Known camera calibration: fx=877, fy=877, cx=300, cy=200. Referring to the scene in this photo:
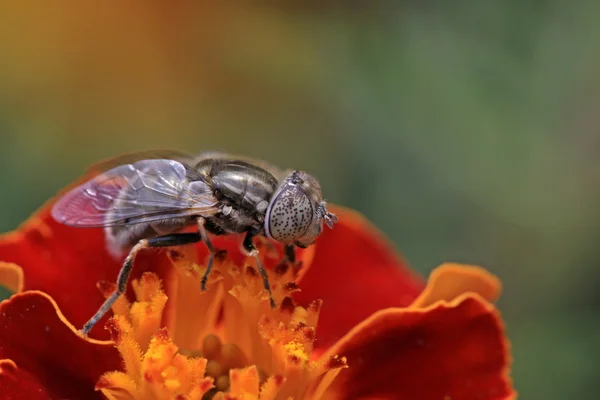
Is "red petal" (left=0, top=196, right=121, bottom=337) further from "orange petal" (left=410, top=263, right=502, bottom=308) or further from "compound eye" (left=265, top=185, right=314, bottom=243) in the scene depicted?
"orange petal" (left=410, top=263, right=502, bottom=308)

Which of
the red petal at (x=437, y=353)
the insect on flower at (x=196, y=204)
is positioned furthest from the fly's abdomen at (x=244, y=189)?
the red petal at (x=437, y=353)

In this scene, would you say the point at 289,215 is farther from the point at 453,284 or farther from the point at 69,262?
the point at 69,262

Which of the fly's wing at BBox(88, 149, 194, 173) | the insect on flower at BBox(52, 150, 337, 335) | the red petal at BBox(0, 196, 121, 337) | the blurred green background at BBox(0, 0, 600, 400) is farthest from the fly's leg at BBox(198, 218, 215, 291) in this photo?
the blurred green background at BBox(0, 0, 600, 400)

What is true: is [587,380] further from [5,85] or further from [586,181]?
[5,85]

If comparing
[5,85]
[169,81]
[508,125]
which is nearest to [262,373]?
[508,125]

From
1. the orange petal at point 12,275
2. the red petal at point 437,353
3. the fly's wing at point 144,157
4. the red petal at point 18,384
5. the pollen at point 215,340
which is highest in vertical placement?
the fly's wing at point 144,157

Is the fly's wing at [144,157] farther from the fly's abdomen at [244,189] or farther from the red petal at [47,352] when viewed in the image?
the red petal at [47,352]
